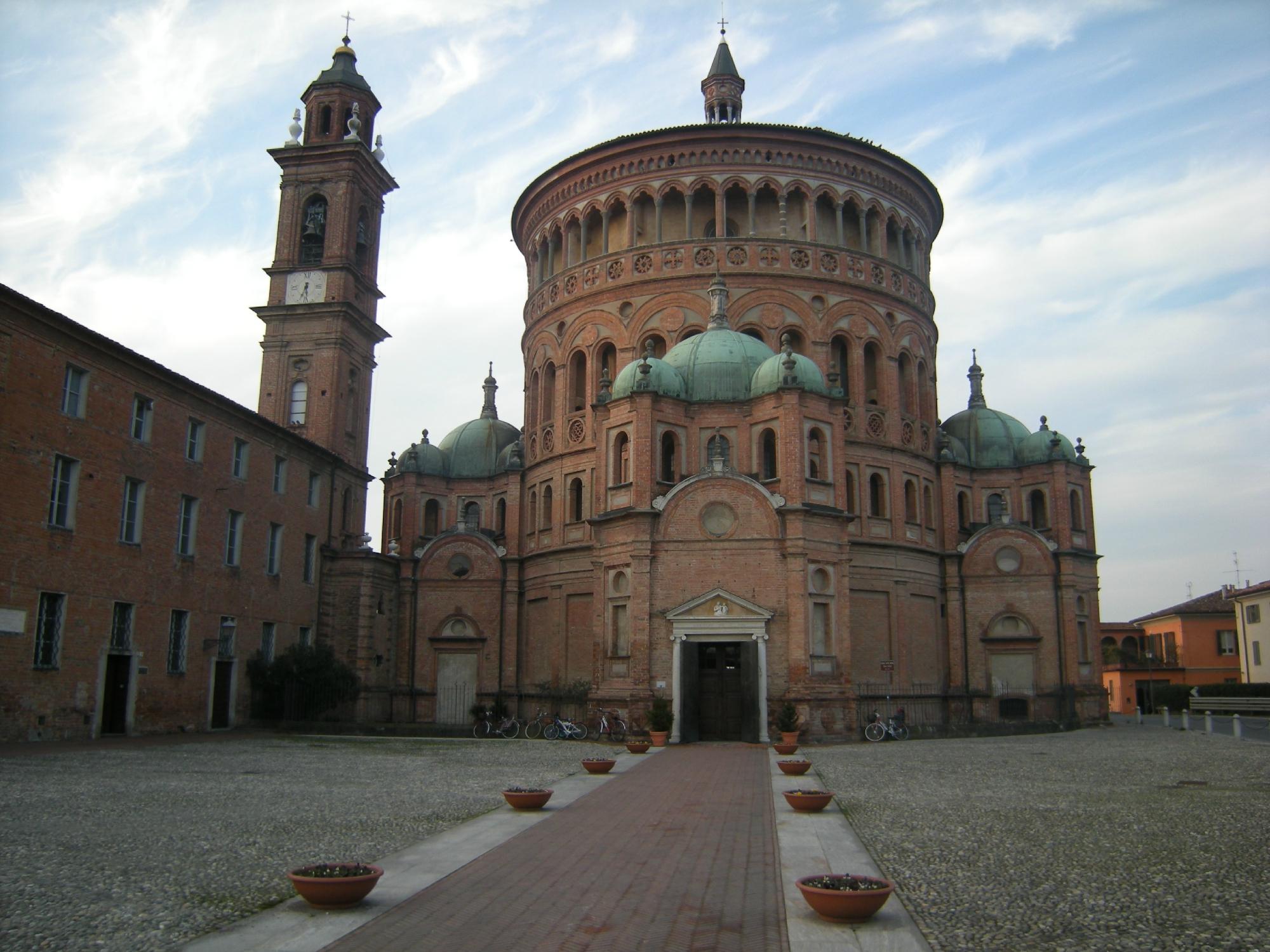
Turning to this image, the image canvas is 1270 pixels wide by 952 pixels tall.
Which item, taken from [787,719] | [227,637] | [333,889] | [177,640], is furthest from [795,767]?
[227,637]

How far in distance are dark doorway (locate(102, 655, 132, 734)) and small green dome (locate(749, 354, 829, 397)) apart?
2068 centimetres

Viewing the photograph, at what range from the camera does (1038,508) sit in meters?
44.8

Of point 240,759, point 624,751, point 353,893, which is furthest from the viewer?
point 624,751

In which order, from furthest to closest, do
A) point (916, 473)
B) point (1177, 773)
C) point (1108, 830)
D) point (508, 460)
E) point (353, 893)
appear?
point (508, 460) < point (916, 473) < point (1177, 773) < point (1108, 830) < point (353, 893)

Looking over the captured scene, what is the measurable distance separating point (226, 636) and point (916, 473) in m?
25.8

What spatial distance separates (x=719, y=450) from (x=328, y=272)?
21.5 meters

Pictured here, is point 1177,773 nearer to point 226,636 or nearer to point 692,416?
point 692,416

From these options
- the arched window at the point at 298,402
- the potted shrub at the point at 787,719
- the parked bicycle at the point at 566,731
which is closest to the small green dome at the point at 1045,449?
the potted shrub at the point at 787,719

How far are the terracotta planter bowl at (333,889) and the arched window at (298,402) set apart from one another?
38572 millimetres

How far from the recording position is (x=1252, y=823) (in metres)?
14.9

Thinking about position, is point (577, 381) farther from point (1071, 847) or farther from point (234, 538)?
point (1071, 847)

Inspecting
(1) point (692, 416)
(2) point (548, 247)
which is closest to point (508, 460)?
(2) point (548, 247)

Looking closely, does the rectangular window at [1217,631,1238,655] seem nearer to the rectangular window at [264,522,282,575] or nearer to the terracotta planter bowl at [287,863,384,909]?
the rectangular window at [264,522,282,575]

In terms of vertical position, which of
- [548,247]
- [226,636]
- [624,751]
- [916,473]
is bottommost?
[624,751]
